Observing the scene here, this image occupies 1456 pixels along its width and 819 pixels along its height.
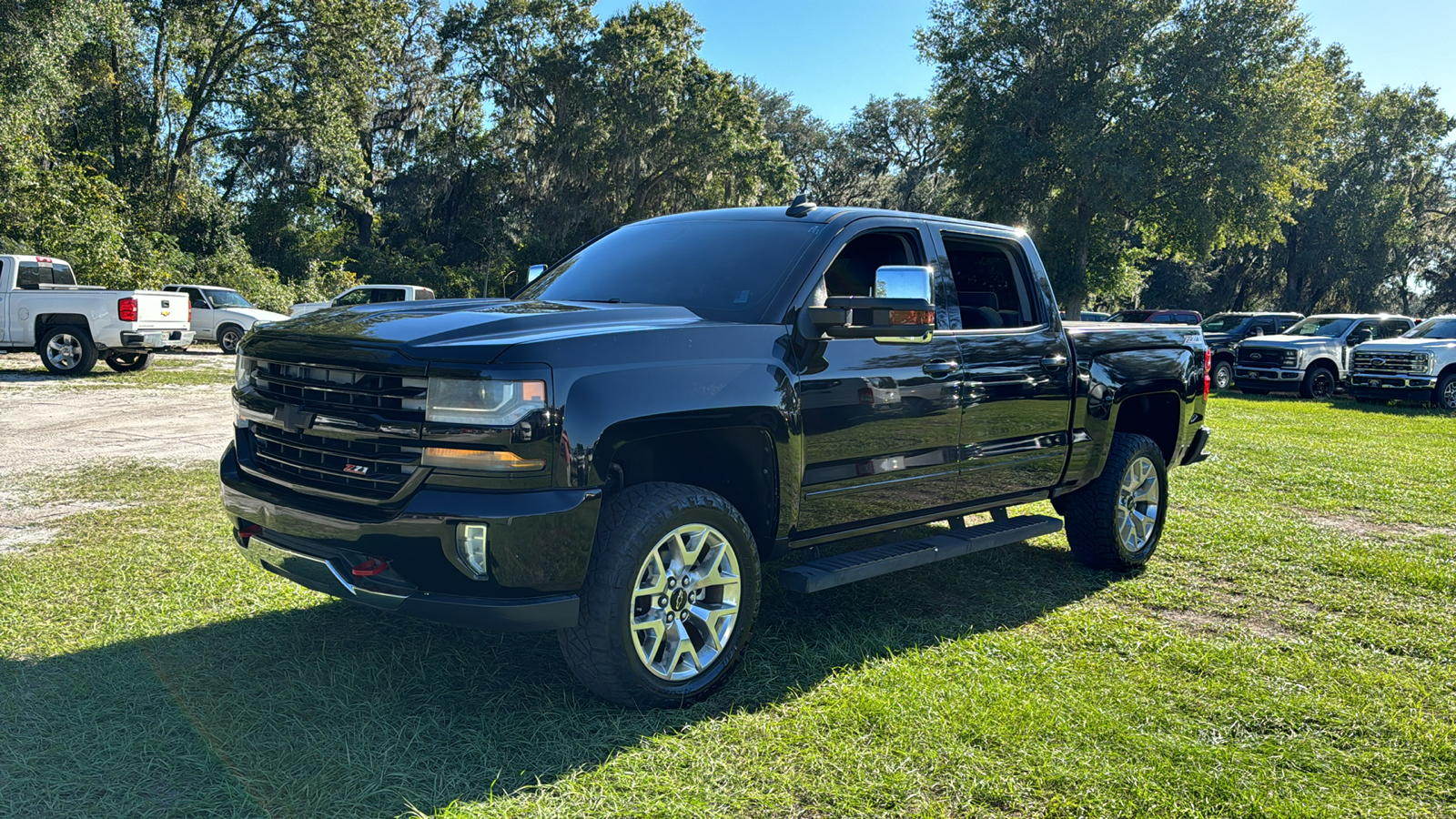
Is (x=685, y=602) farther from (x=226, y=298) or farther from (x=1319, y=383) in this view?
(x=226, y=298)

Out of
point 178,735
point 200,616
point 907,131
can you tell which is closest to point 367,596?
point 178,735

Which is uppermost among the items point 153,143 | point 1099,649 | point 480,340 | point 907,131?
point 907,131

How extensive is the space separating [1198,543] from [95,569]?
21.9ft

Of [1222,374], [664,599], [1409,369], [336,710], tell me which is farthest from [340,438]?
[1222,374]

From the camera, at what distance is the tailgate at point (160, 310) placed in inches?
680

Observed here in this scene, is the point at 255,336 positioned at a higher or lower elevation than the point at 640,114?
lower

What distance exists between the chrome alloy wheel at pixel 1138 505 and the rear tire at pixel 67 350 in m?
17.0

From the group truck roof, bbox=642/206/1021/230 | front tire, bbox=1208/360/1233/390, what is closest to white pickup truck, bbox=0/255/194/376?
truck roof, bbox=642/206/1021/230

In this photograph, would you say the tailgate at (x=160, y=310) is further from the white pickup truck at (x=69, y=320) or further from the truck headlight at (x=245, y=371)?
the truck headlight at (x=245, y=371)

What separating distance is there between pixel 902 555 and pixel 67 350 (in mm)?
17355

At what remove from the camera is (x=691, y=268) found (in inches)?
187

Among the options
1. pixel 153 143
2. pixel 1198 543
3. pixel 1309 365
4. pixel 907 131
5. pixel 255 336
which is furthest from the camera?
pixel 907 131

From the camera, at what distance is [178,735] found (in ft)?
11.4

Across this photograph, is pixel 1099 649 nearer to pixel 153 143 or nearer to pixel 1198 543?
pixel 1198 543
